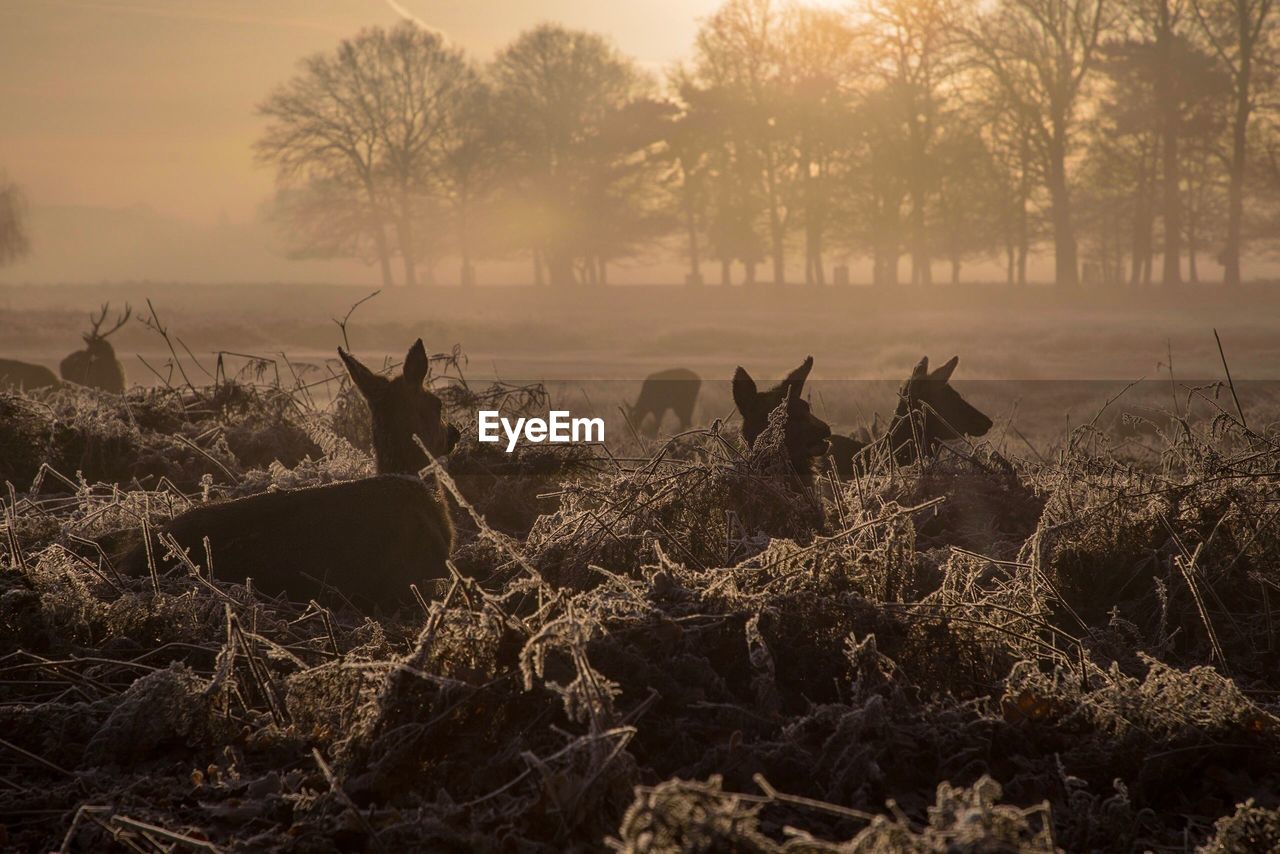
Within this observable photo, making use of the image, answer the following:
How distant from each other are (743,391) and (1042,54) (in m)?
39.6

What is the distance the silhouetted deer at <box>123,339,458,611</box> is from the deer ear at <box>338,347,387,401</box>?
0.11 ft

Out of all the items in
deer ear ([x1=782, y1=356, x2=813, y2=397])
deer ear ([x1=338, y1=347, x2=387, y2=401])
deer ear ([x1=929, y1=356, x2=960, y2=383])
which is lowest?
deer ear ([x1=929, y1=356, x2=960, y2=383])

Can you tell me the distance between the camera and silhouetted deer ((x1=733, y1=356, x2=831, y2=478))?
7.04m

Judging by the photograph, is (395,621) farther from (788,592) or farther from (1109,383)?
(1109,383)

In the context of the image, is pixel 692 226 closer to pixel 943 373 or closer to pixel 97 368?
pixel 97 368

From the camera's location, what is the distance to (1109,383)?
19.6m

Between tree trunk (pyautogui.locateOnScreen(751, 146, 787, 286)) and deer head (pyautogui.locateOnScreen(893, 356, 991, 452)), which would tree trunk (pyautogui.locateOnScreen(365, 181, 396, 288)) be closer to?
tree trunk (pyautogui.locateOnScreen(751, 146, 787, 286))

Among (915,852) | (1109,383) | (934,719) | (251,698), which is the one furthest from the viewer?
(1109,383)

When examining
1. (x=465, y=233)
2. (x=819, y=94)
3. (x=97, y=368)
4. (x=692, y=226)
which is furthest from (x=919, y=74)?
(x=97, y=368)

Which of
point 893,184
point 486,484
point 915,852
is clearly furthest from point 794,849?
point 893,184

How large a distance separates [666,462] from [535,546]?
1.14 meters

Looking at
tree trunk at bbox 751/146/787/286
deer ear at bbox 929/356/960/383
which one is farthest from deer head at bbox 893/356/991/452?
tree trunk at bbox 751/146/787/286

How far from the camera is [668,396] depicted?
17.0 m

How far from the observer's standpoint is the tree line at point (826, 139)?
4019cm
